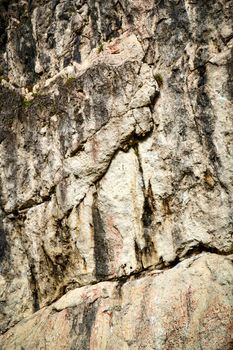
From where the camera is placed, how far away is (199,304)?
15.0 meters

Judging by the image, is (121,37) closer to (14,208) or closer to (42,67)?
(42,67)

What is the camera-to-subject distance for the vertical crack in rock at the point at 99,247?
1770cm

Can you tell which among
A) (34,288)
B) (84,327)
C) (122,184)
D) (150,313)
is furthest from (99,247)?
(34,288)

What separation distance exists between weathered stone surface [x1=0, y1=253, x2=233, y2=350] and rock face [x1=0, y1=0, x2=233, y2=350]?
4 centimetres

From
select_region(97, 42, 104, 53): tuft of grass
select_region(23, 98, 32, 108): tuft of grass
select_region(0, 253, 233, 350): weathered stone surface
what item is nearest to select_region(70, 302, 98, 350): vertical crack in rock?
select_region(0, 253, 233, 350): weathered stone surface

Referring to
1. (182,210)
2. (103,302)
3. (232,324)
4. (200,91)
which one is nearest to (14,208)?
(103,302)

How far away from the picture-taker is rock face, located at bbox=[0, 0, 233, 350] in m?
15.8

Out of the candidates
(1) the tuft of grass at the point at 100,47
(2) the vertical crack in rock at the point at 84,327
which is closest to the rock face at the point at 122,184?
(2) the vertical crack in rock at the point at 84,327

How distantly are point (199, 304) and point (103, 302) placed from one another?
3695 millimetres

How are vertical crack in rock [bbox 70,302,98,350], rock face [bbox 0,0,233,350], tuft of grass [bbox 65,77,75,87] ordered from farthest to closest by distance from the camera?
tuft of grass [bbox 65,77,75,87], vertical crack in rock [bbox 70,302,98,350], rock face [bbox 0,0,233,350]

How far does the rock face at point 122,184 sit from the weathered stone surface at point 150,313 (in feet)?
0.14

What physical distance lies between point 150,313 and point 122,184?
17.0 feet

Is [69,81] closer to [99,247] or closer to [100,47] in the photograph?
[100,47]

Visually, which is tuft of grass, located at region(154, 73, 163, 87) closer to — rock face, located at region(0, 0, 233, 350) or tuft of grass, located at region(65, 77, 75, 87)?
rock face, located at region(0, 0, 233, 350)
